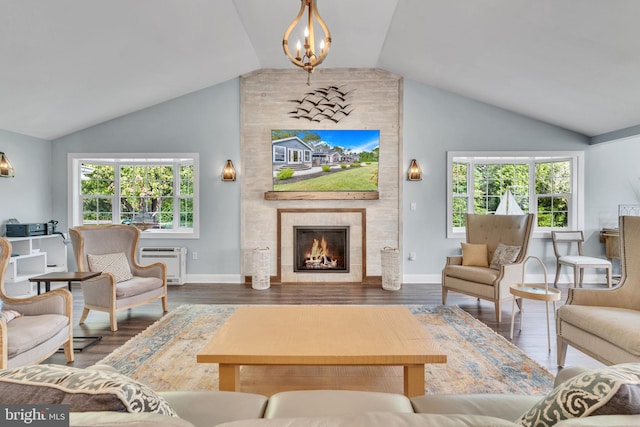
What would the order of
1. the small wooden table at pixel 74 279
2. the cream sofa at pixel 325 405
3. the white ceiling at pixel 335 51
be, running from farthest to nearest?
the white ceiling at pixel 335 51
the small wooden table at pixel 74 279
the cream sofa at pixel 325 405

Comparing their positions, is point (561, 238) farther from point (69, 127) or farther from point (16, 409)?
point (69, 127)

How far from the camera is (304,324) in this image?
233 centimetres

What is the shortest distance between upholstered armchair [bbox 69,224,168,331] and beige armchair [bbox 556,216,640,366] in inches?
154

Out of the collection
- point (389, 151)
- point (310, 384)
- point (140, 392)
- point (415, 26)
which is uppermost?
point (415, 26)

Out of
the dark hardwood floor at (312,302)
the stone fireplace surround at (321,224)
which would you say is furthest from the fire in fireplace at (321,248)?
the dark hardwood floor at (312,302)

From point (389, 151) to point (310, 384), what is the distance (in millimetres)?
3988

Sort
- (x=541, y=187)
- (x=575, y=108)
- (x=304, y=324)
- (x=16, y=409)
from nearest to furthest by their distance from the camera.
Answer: (x=16, y=409) → (x=304, y=324) → (x=575, y=108) → (x=541, y=187)

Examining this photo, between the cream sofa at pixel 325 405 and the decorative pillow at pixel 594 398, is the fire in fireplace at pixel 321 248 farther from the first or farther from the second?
the decorative pillow at pixel 594 398

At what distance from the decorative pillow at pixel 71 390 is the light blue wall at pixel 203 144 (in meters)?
4.59

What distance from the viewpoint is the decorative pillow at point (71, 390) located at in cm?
71

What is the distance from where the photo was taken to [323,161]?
5.30 metres

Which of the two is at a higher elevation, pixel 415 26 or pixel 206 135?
pixel 415 26

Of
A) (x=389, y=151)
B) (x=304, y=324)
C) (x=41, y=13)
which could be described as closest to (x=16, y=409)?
(x=304, y=324)

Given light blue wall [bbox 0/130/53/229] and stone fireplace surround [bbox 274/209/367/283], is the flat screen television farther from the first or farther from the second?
light blue wall [bbox 0/130/53/229]
